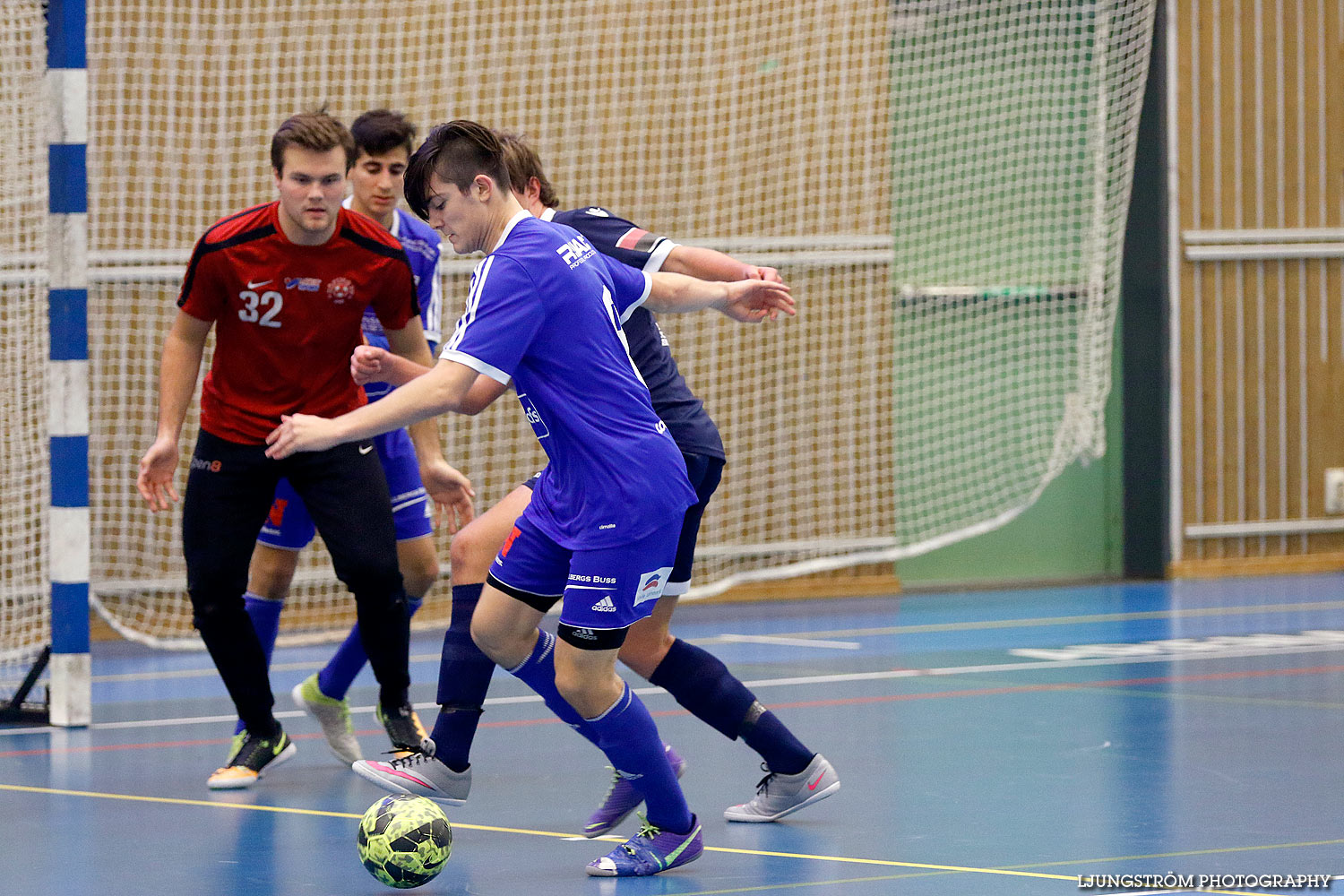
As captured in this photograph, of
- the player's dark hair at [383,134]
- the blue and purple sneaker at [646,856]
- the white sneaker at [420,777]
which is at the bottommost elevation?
the blue and purple sneaker at [646,856]

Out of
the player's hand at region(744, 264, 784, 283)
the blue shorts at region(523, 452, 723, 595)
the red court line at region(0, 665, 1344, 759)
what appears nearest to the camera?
the player's hand at region(744, 264, 784, 283)

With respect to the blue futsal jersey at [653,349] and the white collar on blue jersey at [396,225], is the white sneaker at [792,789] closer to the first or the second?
the blue futsal jersey at [653,349]

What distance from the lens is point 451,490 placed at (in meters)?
5.07

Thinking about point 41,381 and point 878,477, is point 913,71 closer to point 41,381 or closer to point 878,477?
point 878,477

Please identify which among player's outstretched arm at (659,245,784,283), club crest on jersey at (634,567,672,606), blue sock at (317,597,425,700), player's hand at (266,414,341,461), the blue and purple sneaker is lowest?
the blue and purple sneaker

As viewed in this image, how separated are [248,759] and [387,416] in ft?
6.25

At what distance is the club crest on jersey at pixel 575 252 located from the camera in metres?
3.80

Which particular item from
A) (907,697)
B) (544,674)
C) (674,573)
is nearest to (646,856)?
(544,674)

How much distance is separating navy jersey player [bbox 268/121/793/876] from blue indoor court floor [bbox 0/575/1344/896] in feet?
1.08

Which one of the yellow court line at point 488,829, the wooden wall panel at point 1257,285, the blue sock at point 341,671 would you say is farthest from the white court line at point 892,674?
the wooden wall panel at point 1257,285

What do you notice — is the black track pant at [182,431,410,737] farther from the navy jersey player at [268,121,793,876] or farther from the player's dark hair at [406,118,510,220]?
the player's dark hair at [406,118,510,220]

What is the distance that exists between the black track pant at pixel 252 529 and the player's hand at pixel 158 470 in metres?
0.07

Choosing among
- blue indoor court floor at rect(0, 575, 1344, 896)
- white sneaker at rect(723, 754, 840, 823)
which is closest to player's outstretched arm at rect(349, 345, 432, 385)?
blue indoor court floor at rect(0, 575, 1344, 896)

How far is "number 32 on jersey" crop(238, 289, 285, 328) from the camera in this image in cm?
504
